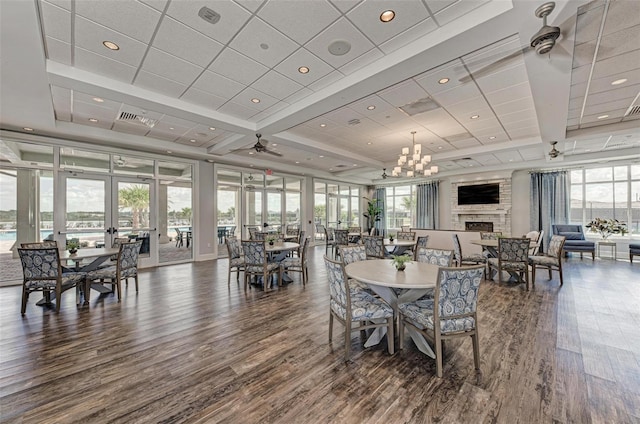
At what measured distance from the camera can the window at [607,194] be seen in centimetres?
837

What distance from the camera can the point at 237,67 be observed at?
3480 millimetres

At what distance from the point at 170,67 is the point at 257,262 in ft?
11.1

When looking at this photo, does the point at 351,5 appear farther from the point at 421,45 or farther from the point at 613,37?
the point at 613,37

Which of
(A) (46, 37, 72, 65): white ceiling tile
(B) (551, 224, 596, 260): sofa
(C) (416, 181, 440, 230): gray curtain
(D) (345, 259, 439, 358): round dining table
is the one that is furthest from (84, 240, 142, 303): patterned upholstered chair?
(B) (551, 224, 596, 260): sofa

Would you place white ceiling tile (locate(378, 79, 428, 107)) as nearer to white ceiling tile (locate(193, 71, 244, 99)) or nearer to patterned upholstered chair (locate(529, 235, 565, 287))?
white ceiling tile (locate(193, 71, 244, 99))

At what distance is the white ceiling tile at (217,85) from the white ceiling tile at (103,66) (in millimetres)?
827

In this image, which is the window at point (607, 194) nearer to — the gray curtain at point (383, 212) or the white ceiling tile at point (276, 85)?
the gray curtain at point (383, 212)

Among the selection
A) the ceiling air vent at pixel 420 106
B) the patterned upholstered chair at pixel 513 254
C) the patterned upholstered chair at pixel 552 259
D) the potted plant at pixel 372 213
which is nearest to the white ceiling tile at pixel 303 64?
the ceiling air vent at pixel 420 106

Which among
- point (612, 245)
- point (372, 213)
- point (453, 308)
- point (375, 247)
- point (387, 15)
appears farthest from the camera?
point (372, 213)

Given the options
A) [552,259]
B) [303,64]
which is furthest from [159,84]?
[552,259]

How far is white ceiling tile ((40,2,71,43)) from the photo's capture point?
248 centimetres

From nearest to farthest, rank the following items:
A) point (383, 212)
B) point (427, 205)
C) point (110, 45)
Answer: point (110, 45) → point (427, 205) → point (383, 212)

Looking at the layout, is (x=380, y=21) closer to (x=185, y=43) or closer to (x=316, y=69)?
(x=316, y=69)

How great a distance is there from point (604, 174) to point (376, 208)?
855 cm
